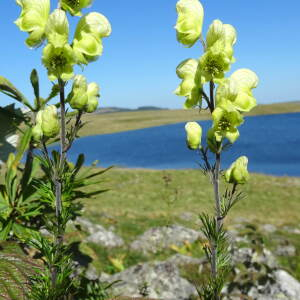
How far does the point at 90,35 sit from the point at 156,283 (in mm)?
3252

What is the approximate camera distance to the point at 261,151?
63.7 m

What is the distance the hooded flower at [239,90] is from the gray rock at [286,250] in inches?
210

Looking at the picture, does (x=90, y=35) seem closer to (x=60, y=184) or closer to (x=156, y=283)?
(x=60, y=184)

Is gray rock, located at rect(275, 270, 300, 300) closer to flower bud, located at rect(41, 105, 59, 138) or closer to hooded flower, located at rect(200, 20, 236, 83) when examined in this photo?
hooded flower, located at rect(200, 20, 236, 83)

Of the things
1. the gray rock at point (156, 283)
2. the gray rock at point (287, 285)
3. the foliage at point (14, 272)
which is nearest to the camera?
the foliage at point (14, 272)

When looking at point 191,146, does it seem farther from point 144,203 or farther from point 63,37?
point 144,203

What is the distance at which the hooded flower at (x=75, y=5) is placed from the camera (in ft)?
6.44

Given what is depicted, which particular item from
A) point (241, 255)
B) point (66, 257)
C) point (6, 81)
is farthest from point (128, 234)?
point (66, 257)

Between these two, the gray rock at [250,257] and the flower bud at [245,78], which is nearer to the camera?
the flower bud at [245,78]

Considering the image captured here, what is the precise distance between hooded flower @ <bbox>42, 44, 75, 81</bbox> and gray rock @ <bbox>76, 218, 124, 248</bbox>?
18.6 feet

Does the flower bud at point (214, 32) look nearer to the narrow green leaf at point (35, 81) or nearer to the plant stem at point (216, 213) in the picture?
the plant stem at point (216, 213)

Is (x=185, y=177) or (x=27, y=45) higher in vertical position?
(x=27, y=45)

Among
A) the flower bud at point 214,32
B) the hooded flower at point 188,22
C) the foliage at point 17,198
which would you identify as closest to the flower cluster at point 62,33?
the hooded flower at point 188,22

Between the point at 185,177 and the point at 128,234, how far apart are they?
711 inches
